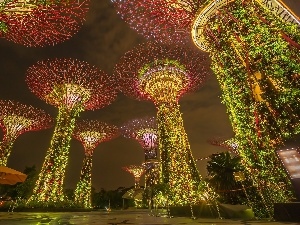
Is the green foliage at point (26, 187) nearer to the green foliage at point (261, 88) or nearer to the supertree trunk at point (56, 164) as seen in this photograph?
the supertree trunk at point (56, 164)

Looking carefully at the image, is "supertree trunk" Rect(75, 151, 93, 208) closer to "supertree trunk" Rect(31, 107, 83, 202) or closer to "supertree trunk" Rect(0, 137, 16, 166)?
"supertree trunk" Rect(31, 107, 83, 202)

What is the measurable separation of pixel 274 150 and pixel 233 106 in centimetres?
173

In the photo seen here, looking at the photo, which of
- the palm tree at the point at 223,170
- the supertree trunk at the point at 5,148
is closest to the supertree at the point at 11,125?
the supertree trunk at the point at 5,148

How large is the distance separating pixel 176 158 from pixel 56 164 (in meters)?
7.28

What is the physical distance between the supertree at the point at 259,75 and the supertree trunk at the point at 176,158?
534 cm

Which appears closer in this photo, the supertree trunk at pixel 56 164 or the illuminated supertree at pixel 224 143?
the supertree trunk at pixel 56 164

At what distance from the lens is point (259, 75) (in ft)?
26.1

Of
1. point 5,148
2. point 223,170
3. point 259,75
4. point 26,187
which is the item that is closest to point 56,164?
point 5,148

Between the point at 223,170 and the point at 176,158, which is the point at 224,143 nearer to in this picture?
the point at 223,170

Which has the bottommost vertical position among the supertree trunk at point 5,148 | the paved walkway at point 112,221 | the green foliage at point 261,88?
the paved walkway at point 112,221

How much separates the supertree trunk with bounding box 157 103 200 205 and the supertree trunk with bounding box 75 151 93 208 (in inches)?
302

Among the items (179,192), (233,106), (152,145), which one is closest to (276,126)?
(233,106)

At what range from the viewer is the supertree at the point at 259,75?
673 centimetres

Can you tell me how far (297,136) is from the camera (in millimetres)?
6590
